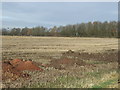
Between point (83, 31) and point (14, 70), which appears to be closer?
point (14, 70)

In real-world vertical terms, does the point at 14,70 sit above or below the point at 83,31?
below

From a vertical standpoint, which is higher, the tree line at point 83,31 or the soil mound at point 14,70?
the tree line at point 83,31

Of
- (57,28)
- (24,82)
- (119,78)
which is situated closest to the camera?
(24,82)

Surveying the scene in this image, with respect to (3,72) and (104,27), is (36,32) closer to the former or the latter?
(104,27)

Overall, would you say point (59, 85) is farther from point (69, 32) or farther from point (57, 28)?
point (57, 28)

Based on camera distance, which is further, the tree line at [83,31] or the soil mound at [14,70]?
the tree line at [83,31]

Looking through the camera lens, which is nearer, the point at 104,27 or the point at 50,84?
the point at 50,84

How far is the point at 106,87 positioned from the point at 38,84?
10.9 ft

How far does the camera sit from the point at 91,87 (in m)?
11.8

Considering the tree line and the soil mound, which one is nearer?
the soil mound

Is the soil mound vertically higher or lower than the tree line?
lower

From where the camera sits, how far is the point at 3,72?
15320 millimetres

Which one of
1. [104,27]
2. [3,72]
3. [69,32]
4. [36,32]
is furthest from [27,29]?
[3,72]

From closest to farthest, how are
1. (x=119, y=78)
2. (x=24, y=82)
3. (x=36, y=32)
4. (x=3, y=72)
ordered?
1. (x=24, y=82)
2. (x=119, y=78)
3. (x=3, y=72)
4. (x=36, y=32)
